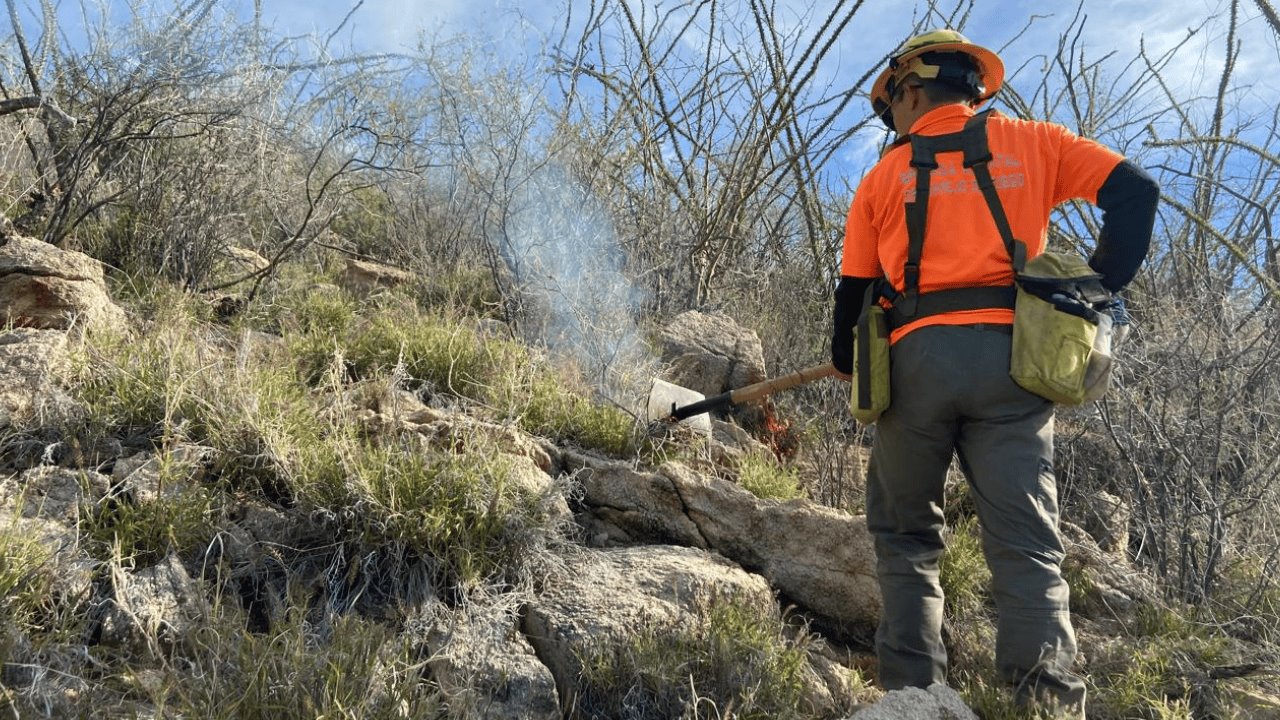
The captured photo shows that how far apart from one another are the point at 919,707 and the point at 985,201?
156 cm

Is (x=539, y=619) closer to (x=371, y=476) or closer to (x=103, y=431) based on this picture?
(x=371, y=476)

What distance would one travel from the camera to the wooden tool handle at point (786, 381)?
3585mm

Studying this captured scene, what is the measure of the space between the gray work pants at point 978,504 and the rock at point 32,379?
299cm

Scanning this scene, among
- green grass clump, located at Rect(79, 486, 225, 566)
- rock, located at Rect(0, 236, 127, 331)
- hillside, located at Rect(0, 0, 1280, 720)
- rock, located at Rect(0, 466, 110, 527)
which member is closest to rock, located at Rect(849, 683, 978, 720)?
hillside, located at Rect(0, 0, 1280, 720)

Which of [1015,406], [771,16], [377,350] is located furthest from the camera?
[771,16]

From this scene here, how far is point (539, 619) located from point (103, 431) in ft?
5.77

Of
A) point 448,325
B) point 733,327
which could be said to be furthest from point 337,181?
point 733,327

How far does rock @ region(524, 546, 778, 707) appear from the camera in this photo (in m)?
2.75

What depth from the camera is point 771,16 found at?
5.84 metres

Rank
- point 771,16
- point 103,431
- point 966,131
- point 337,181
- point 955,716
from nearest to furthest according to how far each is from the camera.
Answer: point 955,716, point 966,131, point 103,431, point 771,16, point 337,181

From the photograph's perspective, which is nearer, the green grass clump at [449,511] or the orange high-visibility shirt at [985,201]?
the orange high-visibility shirt at [985,201]

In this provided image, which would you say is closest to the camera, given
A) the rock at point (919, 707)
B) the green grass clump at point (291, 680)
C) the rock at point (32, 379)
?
the green grass clump at point (291, 680)

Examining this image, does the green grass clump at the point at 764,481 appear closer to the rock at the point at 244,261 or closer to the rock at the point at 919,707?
the rock at the point at 919,707

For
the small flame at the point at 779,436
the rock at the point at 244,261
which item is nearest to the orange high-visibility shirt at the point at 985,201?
the small flame at the point at 779,436
